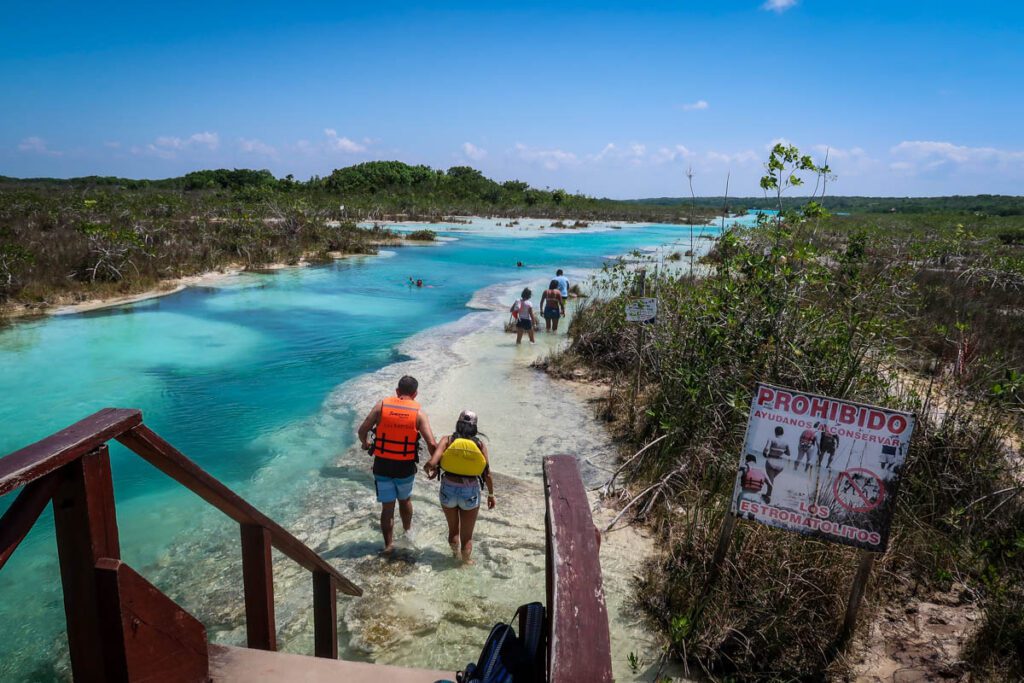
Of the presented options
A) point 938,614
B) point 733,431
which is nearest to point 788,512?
point 938,614

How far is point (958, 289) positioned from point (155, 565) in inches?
671

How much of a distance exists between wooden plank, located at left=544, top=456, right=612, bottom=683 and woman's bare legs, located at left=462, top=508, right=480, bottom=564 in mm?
3252

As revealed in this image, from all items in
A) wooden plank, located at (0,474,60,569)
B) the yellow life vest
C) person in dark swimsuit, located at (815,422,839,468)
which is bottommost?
the yellow life vest

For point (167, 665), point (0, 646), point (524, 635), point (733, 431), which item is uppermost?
point (524, 635)

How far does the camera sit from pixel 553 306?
13570mm

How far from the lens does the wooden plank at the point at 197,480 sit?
1.76m

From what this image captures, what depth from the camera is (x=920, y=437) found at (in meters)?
5.36

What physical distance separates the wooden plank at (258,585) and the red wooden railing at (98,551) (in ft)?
1.65

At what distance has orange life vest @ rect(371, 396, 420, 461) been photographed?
15.9ft

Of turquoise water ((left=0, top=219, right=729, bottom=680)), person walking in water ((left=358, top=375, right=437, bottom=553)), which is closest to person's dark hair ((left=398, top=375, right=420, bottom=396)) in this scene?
person walking in water ((left=358, top=375, right=437, bottom=553))

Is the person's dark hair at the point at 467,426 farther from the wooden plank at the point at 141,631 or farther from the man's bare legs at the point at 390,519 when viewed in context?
the wooden plank at the point at 141,631

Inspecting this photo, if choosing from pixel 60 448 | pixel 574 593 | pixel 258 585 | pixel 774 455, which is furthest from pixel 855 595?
pixel 60 448

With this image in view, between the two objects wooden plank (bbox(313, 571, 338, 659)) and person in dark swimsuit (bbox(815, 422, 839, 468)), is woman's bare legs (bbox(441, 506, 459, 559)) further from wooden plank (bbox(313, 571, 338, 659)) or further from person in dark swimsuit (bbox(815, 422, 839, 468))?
person in dark swimsuit (bbox(815, 422, 839, 468))

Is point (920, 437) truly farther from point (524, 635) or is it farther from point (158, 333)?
point (158, 333)
